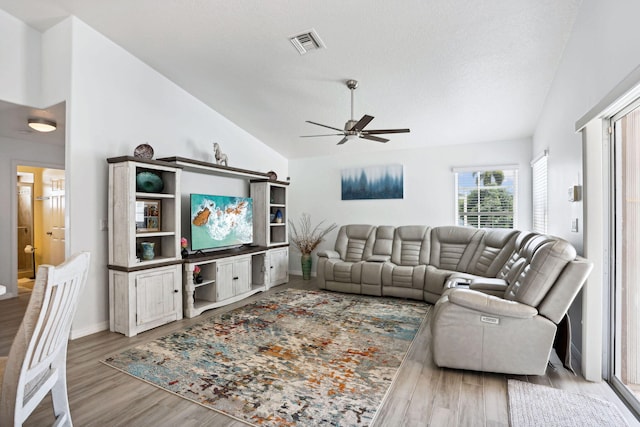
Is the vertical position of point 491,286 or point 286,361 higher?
point 491,286

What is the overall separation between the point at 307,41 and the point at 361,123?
94 centimetres

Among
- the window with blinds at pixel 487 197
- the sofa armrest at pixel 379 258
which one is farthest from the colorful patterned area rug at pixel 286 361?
the window with blinds at pixel 487 197

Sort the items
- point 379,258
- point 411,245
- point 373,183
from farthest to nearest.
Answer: point 373,183
point 411,245
point 379,258

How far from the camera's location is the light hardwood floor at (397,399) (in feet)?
6.45

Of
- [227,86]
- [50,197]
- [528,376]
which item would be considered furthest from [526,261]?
[50,197]

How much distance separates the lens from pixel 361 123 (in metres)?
3.34

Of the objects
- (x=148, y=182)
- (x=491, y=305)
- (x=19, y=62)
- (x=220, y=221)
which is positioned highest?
(x=19, y=62)

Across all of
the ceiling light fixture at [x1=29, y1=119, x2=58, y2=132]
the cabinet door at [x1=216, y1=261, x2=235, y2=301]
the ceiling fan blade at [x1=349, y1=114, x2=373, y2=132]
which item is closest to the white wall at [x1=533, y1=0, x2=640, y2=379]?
the ceiling fan blade at [x1=349, y1=114, x2=373, y2=132]

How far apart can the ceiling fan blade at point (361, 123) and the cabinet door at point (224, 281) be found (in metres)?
Answer: 2.41

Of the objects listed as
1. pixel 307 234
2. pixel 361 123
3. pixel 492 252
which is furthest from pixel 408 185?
pixel 361 123

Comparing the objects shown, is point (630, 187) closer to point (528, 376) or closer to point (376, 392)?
point (528, 376)

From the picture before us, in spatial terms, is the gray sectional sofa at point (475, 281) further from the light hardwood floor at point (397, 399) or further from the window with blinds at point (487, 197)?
the window with blinds at point (487, 197)

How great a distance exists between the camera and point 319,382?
2.41m

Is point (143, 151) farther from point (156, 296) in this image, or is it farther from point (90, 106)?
point (156, 296)
